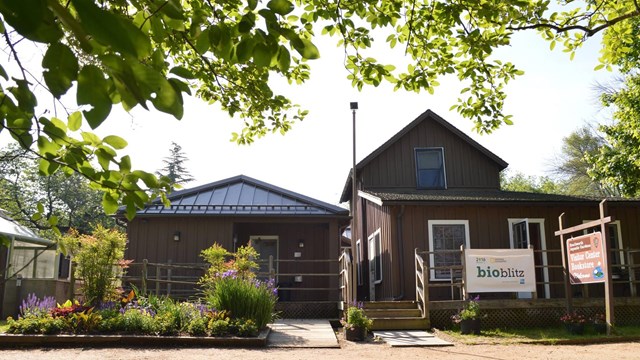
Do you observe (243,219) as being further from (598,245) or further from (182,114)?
(182,114)

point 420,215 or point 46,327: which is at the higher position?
point 420,215

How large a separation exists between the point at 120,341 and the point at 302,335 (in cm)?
305

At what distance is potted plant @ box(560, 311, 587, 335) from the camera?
9.77 meters

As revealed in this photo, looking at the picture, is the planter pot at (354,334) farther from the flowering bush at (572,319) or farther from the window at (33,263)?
the window at (33,263)

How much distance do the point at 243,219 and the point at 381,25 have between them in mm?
10691

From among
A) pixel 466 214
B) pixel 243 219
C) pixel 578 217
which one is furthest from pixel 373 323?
pixel 578 217

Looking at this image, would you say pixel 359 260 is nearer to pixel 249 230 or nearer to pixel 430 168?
pixel 430 168

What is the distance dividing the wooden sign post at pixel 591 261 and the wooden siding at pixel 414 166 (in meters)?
5.51

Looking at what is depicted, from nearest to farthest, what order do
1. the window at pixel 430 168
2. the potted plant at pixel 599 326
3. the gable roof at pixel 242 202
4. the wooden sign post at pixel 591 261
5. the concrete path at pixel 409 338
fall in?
the concrete path at pixel 409 338
the wooden sign post at pixel 591 261
the potted plant at pixel 599 326
the gable roof at pixel 242 202
the window at pixel 430 168

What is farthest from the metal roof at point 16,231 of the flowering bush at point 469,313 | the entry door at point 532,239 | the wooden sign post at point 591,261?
the wooden sign post at point 591,261

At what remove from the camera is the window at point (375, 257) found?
1548cm

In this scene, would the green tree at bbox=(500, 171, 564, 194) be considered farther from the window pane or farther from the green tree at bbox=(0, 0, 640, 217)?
the green tree at bbox=(0, 0, 640, 217)

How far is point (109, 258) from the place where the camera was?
9867 millimetres

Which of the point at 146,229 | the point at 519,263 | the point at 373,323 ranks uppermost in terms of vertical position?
the point at 146,229
